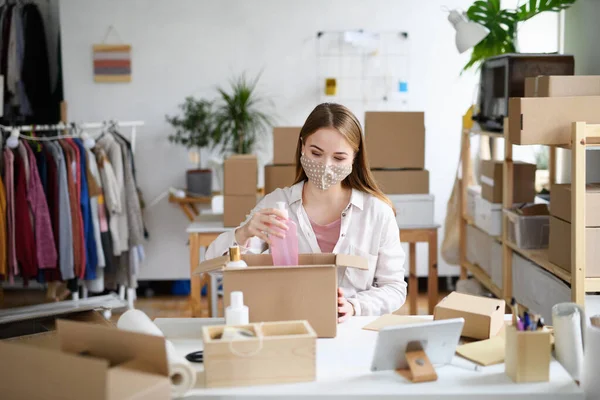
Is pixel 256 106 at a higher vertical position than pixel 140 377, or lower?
higher

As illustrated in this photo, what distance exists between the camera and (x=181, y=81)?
563 cm

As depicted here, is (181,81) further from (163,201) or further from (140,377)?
(140,377)

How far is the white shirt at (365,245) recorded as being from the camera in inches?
91.7

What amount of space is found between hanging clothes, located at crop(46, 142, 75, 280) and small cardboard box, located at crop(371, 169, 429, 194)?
70.6 inches

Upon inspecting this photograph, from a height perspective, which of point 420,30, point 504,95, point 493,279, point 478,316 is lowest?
point 493,279

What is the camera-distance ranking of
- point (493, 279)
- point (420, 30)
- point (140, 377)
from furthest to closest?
1. point (420, 30)
2. point (493, 279)
3. point (140, 377)

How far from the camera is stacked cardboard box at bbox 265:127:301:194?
161 inches

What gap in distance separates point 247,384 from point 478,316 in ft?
2.01

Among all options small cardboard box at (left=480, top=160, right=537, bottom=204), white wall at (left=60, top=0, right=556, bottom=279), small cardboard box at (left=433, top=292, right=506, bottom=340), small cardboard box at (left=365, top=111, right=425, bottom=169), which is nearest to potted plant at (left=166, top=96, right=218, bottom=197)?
white wall at (left=60, top=0, right=556, bottom=279)

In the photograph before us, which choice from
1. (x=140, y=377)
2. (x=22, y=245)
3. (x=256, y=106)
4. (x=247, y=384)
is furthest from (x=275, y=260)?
(x=256, y=106)

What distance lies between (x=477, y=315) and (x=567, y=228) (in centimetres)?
117

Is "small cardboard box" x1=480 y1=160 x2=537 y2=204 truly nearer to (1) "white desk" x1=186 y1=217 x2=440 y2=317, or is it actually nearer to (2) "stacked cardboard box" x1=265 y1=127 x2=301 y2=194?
(1) "white desk" x1=186 y1=217 x2=440 y2=317

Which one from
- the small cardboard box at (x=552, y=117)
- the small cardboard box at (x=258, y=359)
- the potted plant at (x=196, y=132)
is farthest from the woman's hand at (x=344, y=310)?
the potted plant at (x=196, y=132)

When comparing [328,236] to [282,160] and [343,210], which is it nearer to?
[343,210]
